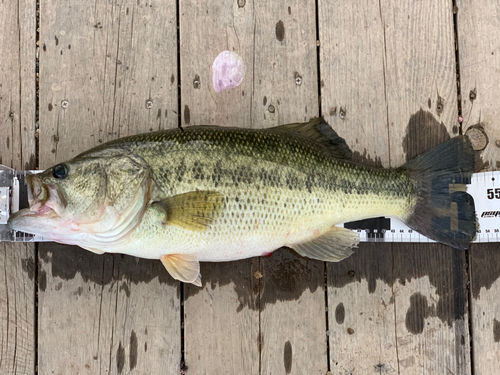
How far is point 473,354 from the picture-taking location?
2170 mm

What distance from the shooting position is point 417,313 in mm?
2182

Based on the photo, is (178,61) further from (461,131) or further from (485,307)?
(485,307)

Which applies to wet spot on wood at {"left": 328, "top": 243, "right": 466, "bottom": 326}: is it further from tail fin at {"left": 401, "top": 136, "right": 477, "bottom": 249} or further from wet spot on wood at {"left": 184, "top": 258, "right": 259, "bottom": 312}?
wet spot on wood at {"left": 184, "top": 258, "right": 259, "bottom": 312}

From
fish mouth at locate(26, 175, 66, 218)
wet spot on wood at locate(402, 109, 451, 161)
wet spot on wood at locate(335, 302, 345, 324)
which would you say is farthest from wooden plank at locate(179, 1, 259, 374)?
wet spot on wood at locate(402, 109, 451, 161)

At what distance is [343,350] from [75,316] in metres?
1.60

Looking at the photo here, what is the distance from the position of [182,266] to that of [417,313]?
1.42m

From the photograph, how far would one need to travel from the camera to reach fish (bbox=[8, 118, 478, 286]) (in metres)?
1.73

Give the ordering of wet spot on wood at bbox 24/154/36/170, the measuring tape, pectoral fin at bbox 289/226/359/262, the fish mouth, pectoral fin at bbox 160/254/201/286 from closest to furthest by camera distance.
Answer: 1. the fish mouth
2. pectoral fin at bbox 160/254/201/286
3. pectoral fin at bbox 289/226/359/262
4. the measuring tape
5. wet spot on wood at bbox 24/154/36/170

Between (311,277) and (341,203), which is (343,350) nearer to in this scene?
(311,277)

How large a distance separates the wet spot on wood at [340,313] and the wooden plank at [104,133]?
95cm

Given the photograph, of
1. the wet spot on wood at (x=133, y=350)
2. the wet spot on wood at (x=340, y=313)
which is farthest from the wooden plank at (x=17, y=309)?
the wet spot on wood at (x=340, y=313)

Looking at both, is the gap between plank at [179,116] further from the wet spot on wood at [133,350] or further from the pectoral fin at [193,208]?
the pectoral fin at [193,208]

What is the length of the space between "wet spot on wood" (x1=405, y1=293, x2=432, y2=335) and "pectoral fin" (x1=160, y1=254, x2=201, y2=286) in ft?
4.24

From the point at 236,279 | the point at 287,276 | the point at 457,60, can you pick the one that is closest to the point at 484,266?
the point at 287,276
